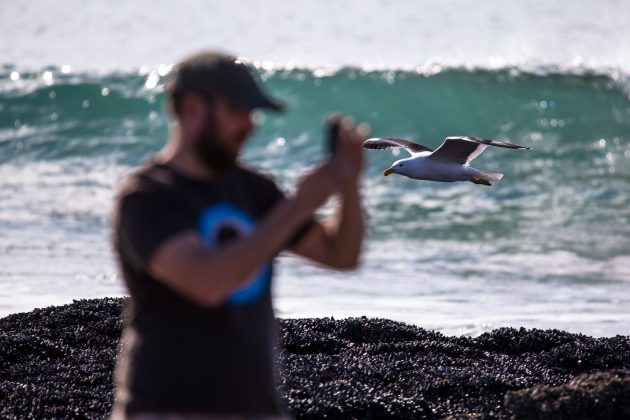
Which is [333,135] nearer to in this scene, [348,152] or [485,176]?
[348,152]

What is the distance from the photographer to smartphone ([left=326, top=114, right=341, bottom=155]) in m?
A: 2.75

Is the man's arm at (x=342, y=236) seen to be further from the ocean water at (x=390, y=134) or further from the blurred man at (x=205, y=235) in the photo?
the ocean water at (x=390, y=134)

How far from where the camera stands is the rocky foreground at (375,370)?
4797 mm

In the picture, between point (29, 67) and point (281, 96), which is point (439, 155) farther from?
point (29, 67)

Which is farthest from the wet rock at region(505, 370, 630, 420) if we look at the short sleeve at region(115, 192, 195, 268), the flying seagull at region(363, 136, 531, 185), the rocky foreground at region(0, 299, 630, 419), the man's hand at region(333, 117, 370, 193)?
the flying seagull at region(363, 136, 531, 185)

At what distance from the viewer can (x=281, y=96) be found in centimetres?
2211

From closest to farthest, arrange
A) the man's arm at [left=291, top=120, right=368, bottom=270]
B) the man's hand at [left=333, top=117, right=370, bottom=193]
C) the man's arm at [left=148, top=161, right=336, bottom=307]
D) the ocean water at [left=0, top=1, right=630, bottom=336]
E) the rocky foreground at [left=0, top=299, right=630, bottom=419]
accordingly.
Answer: the man's arm at [left=148, top=161, right=336, bottom=307] < the man's hand at [left=333, top=117, right=370, bottom=193] < the man's arm at [left=291, top=120, right=368, bottom=270] < the rocky foreground at [left=0, top=299, right=630, bottom=419] < the ocean water at [left=0, top=1, right=630, bottom=336]

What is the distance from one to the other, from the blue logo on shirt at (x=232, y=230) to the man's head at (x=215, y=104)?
4.2 inches

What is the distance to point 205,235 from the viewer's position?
2.78 meters

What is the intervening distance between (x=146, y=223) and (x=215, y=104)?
32 cm

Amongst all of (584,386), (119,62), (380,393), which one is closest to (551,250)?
(380,393)

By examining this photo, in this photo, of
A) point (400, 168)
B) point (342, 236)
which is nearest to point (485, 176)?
point (400, 168)

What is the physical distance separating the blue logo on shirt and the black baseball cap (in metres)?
0.25

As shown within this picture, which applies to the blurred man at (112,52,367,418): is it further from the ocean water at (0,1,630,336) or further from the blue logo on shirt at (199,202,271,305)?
the ocean water at (0,1,630,336)
